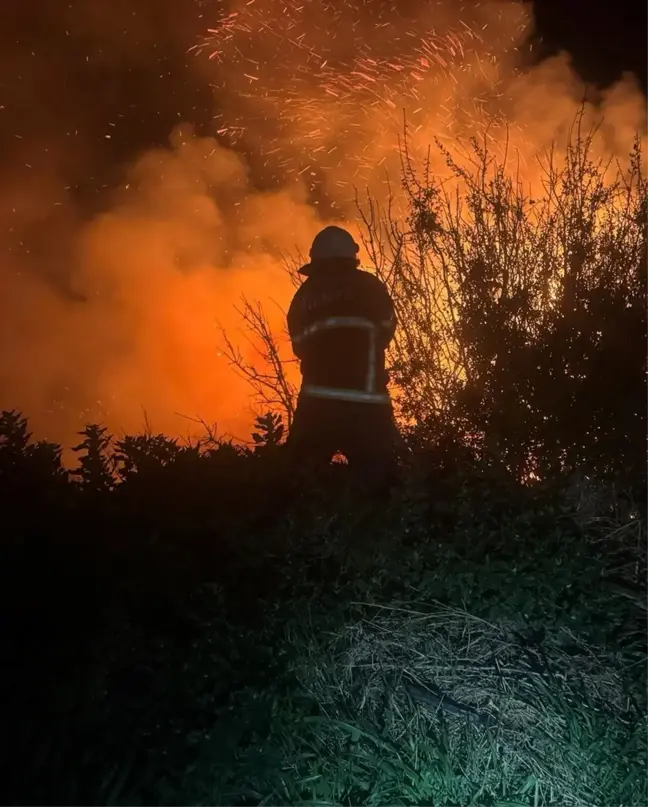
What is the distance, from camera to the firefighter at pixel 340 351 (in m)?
5.20

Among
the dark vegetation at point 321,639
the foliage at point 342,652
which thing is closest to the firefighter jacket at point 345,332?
the dark vegetation at point 321,639

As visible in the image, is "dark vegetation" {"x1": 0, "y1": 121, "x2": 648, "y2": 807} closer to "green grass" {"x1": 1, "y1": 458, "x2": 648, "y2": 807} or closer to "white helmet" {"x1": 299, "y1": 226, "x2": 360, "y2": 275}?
"green grass" {"x1": 1, "y1": 458, "x2": 648, "y2": 807}

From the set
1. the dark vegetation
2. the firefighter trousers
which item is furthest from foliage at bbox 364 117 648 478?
the dark vegetation

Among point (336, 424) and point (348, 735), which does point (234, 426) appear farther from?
point (348, 735)

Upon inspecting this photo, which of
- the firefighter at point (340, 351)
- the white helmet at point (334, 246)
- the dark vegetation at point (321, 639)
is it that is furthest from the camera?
the white helmet at point (334, 246)

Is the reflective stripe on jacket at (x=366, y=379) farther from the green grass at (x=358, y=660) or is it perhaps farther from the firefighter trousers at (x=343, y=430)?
the green grass at (x=358, y=660)

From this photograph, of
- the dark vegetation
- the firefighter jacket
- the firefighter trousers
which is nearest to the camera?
the dark vegetation

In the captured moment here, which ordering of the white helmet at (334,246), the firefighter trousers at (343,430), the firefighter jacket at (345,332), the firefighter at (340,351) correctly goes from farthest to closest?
the white helmet at (334,246), the firefighter jacket at (345,332), the firefighter at (340,351), the firefighter trousers at (343,430)

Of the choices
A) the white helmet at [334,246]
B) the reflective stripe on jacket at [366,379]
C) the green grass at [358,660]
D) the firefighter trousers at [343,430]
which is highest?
the white helmet at [334,246]

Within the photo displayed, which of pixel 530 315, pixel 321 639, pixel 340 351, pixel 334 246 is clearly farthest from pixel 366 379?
pixel 321 639

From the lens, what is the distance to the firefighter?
5.20 m

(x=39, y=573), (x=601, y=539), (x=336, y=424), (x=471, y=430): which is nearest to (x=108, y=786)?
(x=39, y=573)

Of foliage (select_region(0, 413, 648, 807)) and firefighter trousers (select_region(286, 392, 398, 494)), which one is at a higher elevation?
firefighter trousers (select_region(286, 392, 398, 494))

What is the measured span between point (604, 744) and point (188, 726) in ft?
4.59
